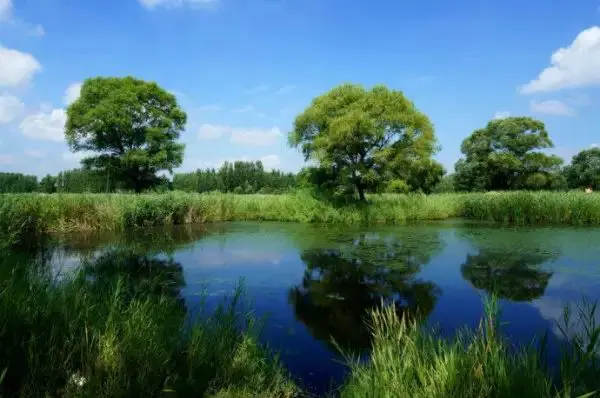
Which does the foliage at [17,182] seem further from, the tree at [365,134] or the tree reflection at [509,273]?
the tree reflection at [509,273]

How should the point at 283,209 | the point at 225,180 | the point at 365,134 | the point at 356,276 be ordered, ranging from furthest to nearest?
the point at 225,180 → the point at 283,209 → the point at 365,134 → the point at 356,276

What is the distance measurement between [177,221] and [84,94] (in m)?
19.3

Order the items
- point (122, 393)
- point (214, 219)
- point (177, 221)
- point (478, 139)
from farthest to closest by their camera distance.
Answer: point (478, 139) < point (214, 219) < point (177, 221) < point (122, 393)

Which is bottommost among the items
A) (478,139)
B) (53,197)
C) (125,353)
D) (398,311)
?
(398,311)

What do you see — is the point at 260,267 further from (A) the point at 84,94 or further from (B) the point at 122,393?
(A) the point at 84,94

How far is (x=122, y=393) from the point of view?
Answer: 3.08 m

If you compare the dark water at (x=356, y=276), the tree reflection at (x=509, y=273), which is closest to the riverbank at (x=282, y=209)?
the dark water at (x=356, y=276)

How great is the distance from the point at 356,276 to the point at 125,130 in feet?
94.8

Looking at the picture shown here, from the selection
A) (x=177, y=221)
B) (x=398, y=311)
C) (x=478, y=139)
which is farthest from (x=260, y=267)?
(x=478, y=139)

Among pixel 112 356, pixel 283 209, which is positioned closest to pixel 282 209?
pixel 283 209

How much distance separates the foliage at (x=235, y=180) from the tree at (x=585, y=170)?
36616 mm

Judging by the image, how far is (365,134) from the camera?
2255cm

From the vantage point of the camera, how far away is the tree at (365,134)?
2245cm

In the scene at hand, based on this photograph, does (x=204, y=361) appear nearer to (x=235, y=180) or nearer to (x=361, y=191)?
(x=361, y=191)
